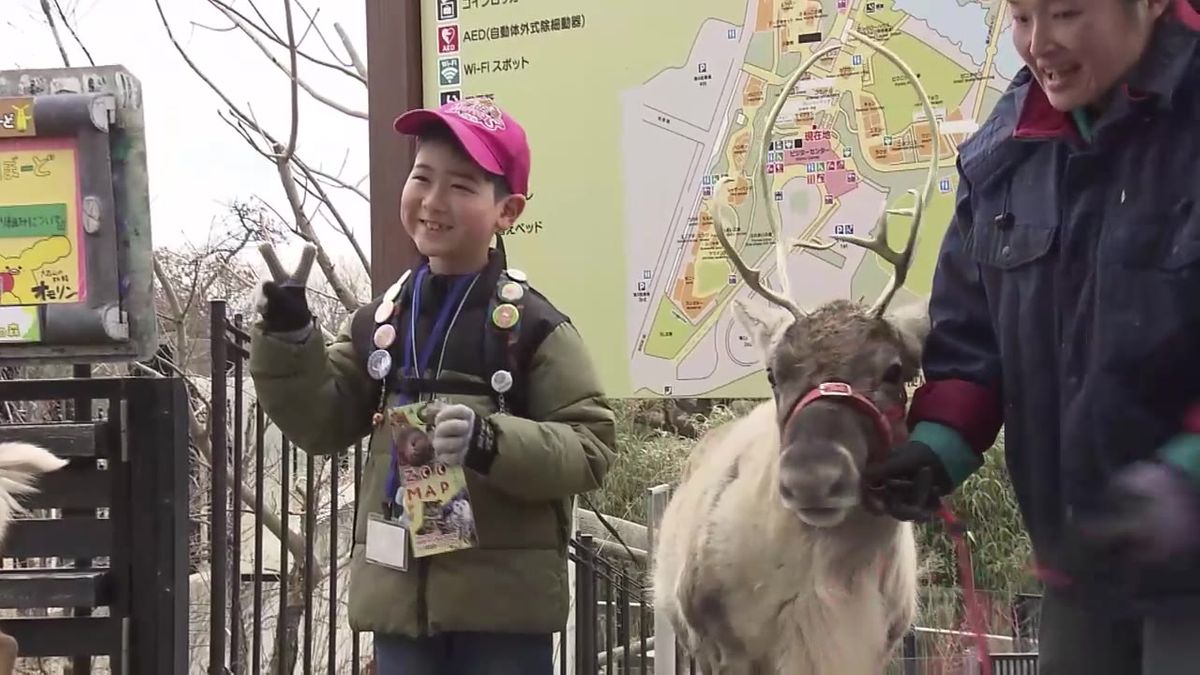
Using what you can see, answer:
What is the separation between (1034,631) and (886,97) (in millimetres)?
1451

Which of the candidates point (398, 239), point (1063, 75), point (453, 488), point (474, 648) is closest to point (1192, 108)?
point (1063, 75)

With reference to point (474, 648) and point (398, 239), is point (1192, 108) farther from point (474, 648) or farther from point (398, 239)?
point (398, 239)

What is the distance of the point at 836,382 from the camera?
6.34 feet

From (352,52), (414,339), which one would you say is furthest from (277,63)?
(414,339)

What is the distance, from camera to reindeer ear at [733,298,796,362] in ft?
7.15

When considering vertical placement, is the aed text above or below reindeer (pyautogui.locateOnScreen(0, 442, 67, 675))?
above

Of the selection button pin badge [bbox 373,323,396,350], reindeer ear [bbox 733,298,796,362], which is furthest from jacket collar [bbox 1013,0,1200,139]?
button pin badge [bbox 373,323,396,350]

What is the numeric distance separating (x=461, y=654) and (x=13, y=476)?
0.98 meters

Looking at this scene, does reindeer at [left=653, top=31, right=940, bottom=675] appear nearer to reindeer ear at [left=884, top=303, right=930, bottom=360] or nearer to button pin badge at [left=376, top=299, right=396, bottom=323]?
reindeer ear at [left=884, top=303, right=930, bottom=360]

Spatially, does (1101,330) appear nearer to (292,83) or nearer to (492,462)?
(492,462)

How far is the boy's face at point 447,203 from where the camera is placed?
224cm

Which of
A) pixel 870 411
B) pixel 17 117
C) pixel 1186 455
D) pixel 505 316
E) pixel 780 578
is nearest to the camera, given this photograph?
pixel 1186 455

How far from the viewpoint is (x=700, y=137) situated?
3078mm

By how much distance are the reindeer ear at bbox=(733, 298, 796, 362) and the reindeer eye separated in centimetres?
22
